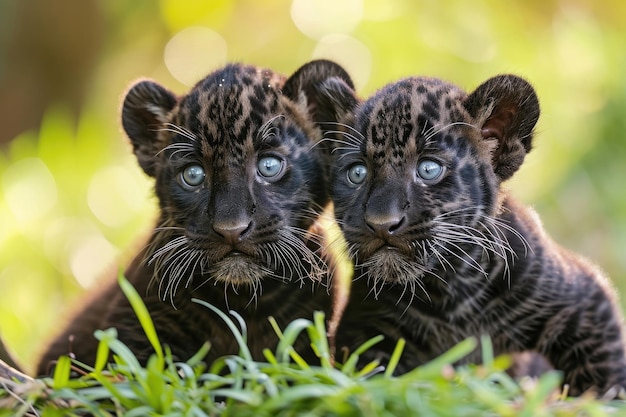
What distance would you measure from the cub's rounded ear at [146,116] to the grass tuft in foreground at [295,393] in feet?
6.47

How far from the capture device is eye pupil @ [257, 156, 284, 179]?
4.10 metres

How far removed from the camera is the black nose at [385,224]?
3.77 meters

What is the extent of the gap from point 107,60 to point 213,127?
25.7 ft

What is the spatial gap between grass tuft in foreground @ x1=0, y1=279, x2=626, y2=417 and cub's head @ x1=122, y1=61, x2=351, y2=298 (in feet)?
3.76

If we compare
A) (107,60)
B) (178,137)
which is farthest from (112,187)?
Answer: (178,137)

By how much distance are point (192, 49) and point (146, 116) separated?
6.79 meters

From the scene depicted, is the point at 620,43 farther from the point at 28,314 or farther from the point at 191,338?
the point at 191,338

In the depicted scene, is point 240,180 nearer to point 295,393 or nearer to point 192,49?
point 295,393

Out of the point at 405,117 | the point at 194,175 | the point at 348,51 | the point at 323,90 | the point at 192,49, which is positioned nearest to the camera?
the point at 405,117

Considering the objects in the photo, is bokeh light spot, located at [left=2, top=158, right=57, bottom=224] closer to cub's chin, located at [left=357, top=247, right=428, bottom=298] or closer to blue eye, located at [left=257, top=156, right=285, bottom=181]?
blue eye, located at [left=257, top=156, right=285, bottom=181]

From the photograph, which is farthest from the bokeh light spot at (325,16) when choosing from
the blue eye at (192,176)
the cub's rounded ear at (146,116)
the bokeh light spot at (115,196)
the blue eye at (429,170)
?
the blue eye at (429,170)

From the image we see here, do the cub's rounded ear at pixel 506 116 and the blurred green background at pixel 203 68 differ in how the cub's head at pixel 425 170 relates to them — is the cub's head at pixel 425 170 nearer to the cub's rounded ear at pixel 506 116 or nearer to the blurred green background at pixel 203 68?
the cub's rounded ear at pixel 506 116

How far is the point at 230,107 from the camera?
410 cm

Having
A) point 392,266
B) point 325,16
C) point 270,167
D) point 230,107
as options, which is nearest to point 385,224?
point 392,266
